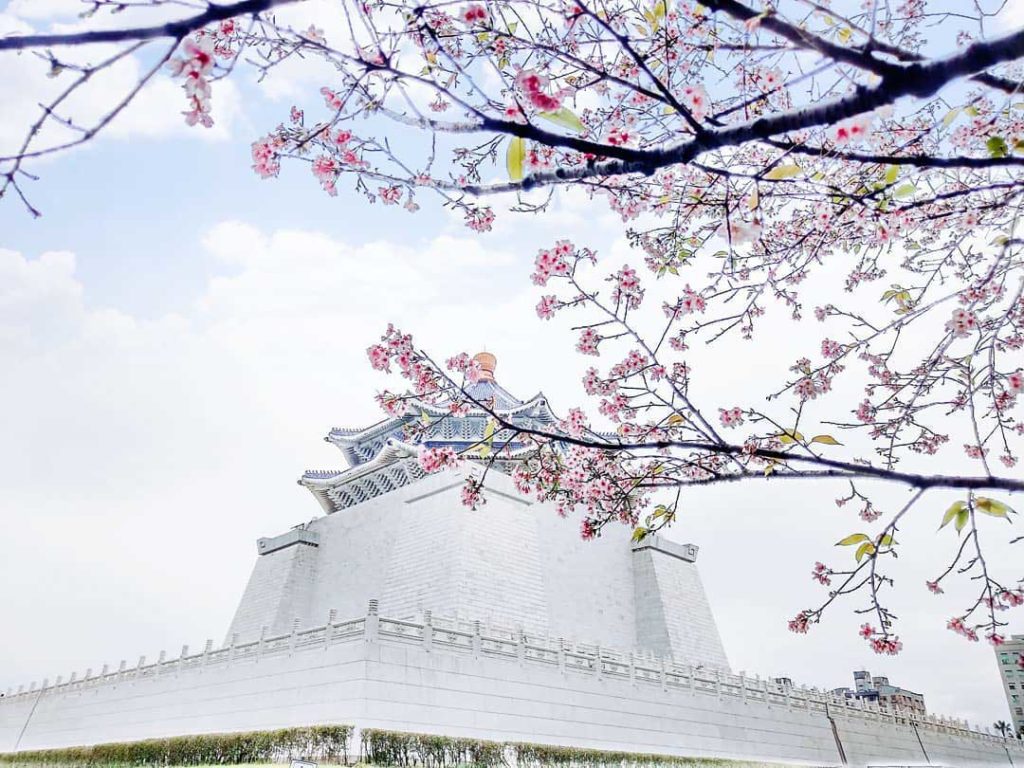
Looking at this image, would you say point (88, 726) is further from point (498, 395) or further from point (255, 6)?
point (255, 6)

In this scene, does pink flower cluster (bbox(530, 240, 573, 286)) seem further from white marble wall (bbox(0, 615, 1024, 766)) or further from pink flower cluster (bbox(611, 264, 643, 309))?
white marble wall (bbox(0, 615, 1024, 766))

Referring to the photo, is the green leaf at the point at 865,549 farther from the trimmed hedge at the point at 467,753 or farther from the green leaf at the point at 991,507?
the trimmed hedge at the point at 467,753

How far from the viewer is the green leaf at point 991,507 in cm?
250

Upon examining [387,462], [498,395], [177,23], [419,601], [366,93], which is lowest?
[177,23]

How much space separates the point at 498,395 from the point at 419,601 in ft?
29.2

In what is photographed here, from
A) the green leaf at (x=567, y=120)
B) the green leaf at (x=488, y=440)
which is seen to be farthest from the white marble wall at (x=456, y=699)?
the green leaf at (x=567, y=120)

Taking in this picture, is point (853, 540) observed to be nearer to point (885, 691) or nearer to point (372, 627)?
point (372, 627)

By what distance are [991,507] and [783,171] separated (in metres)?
1.53

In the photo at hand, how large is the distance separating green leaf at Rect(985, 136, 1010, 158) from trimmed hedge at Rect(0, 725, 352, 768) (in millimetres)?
9433

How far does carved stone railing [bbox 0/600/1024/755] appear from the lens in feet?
36.5

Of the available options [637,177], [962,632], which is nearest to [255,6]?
[637,177]

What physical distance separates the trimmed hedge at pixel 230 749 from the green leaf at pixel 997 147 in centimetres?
943

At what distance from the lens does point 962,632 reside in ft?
11.1

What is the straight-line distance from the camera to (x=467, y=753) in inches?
375
